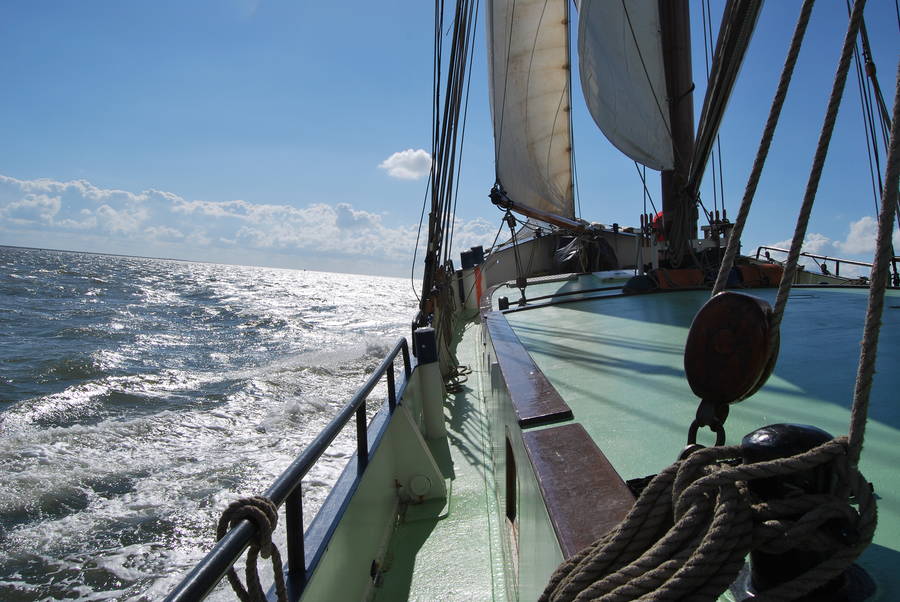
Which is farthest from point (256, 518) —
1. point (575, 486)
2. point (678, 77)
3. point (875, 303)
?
point (678, 77)

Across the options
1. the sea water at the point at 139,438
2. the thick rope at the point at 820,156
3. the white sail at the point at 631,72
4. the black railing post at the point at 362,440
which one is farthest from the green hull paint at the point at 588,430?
the white sail at the point at 631,72

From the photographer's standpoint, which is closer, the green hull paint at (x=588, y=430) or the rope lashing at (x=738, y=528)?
the rope lashing at (x=738, y=528)

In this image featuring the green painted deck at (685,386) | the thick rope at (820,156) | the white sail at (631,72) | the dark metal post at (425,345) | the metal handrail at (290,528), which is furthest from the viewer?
the white sail at (631,72)

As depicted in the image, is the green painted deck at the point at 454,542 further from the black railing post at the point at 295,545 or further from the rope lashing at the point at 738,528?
the rope lashing at the point at 738,528

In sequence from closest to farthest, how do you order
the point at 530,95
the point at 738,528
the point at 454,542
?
the point at 738,528 < the point at 454,542 < the point at 530,95

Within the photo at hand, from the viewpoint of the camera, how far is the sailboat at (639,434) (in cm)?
64

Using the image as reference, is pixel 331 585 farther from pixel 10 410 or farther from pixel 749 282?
pixel 10 410

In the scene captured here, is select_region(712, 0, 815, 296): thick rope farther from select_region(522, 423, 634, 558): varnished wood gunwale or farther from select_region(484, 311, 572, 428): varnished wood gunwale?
select_region(484, 311, 572, 428): varnished wood gunwale

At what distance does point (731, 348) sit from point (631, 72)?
7139 millimetres

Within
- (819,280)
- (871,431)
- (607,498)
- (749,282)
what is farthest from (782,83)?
(819,280)

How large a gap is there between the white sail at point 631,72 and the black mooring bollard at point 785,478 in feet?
21.3

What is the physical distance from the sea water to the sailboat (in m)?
1.21

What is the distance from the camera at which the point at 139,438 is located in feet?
18.7

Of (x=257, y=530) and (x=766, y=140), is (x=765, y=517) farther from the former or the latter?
(x=257, y=530)
